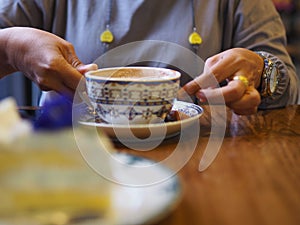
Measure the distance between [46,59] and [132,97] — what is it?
24 centimetres

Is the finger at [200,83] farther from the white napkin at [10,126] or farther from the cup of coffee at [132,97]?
the white napkin at [10,126]

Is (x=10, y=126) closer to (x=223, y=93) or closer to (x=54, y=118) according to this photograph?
(x=54, y=118)

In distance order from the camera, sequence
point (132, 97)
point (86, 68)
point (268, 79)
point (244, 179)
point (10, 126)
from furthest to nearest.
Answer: point (268, 79), point (86, 68), point (132, 97), point (244, 179), point (10, 126)

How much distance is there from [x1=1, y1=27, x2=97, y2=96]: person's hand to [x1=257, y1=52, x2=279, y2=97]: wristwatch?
38 centimetres

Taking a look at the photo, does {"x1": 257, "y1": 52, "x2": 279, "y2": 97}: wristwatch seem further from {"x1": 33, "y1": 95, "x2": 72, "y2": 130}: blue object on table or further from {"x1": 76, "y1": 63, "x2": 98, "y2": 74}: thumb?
{"x1": 33, "y1": 95, "x2": 72, "y2": 130}: blue object on table

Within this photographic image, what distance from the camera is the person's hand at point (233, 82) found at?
0.75m

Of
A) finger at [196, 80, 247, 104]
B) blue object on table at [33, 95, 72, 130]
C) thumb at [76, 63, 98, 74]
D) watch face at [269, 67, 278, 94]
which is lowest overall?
watch face at [269, 67, 278, 94]

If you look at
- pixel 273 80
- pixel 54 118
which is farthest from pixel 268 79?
pixel 54 118

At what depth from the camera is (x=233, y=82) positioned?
78cm

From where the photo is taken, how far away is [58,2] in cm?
112

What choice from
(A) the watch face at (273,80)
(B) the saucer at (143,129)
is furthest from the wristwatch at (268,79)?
(B) the saucer at (143,129)

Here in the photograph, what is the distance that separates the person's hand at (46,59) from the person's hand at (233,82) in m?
0.19

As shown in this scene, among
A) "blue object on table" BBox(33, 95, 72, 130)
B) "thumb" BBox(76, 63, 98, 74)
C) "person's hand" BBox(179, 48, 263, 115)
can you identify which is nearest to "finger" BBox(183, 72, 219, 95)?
"person's hand" BBox(179, 48, 263, 115)

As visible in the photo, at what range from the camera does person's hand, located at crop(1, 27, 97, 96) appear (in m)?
0.75
